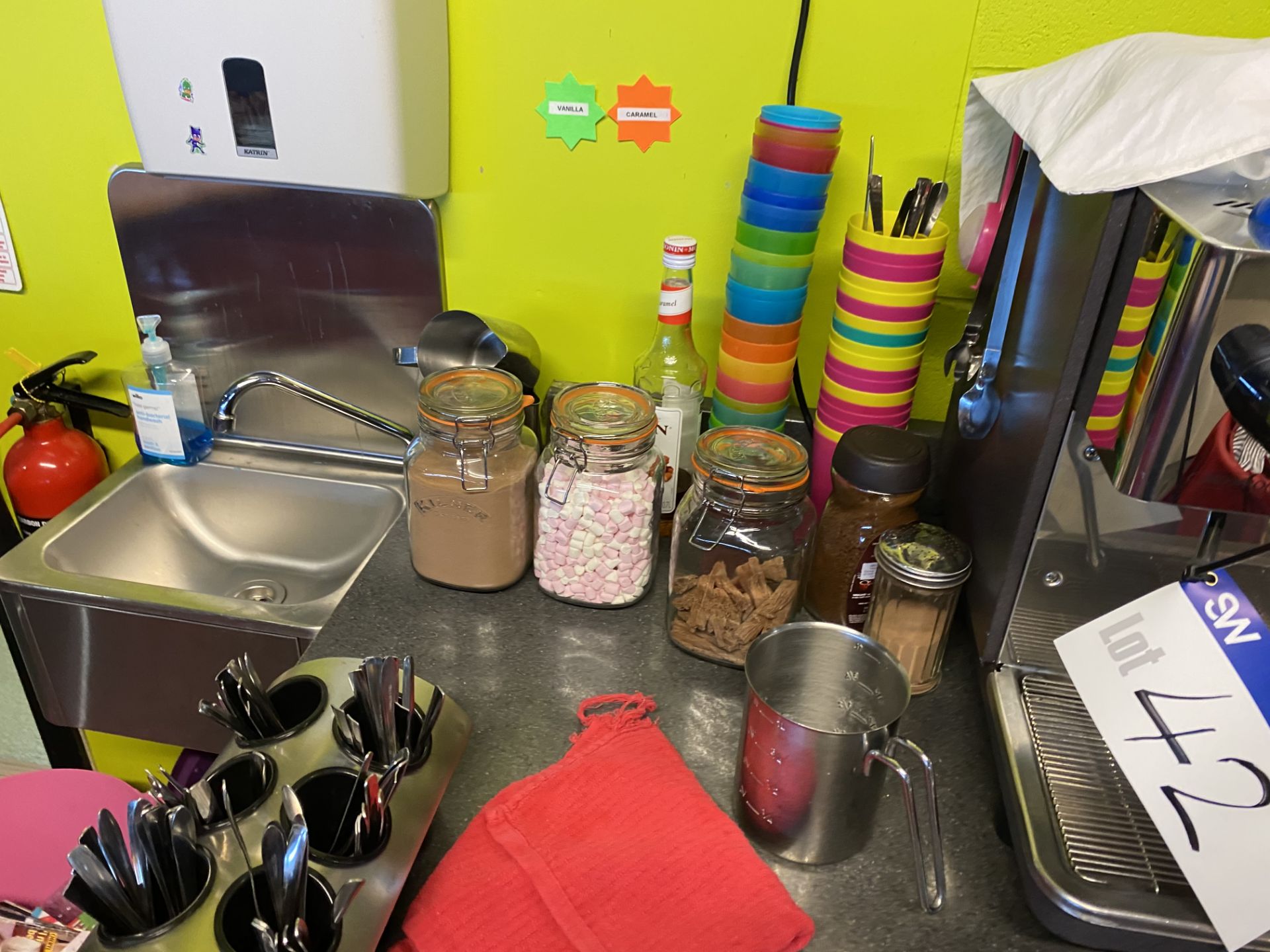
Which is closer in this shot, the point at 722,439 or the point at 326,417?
the point at 722,439

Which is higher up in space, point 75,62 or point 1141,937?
point 75,62

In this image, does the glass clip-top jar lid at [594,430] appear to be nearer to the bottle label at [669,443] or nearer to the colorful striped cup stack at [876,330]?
the bottle label at [669,443]

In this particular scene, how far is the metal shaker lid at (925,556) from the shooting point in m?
0.76

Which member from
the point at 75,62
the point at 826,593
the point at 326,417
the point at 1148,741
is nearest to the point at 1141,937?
the point at 1148,741

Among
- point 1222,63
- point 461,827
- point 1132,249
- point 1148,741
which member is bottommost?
point 461,827

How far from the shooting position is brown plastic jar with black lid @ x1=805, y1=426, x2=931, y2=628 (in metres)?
0.81

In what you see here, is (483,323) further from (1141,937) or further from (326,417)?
(1141,937)

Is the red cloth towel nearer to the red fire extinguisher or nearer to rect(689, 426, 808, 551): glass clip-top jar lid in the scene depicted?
rect(689, 426, 808, 551): glass clip-top jar lid

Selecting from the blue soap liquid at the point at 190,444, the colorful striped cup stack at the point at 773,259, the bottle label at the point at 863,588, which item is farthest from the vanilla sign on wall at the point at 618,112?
the blue soap liquid at the point at 190,444

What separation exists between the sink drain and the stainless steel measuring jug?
830 mm

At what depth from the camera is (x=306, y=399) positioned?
1.27 metres

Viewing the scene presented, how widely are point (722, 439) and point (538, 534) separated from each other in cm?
21

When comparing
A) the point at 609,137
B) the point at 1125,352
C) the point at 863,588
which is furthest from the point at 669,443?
the point at 1125,352

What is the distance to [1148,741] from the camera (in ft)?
1.90
